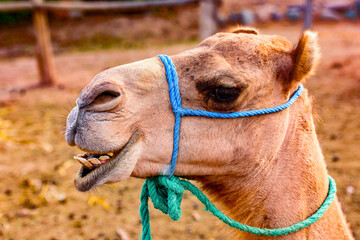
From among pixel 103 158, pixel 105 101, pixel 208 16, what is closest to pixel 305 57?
pixel 105 101

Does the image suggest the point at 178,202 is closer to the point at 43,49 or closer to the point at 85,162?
the point at 85,162

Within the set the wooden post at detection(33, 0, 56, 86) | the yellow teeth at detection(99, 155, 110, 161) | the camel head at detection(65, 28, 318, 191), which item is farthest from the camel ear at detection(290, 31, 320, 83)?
the wooden post at detection(33, 0, 56, 86)

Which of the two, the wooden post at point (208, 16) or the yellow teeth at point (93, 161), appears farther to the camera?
the wooden post at point (208, 16)

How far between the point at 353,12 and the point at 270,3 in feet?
9.06

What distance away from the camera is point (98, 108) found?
177cm

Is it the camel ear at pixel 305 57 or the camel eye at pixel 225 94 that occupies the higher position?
the camel ear at pixel 305 57

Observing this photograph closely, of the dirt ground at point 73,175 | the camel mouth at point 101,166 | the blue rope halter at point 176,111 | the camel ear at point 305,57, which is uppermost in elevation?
the camel ear at point 305,57

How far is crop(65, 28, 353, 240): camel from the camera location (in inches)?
71.0

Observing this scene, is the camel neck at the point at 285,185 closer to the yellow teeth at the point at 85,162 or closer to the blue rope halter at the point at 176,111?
the blue rope halter at the point at 176,111

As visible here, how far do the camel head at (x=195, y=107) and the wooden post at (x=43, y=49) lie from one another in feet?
23.2

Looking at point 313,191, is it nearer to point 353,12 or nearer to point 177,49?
point 177,49

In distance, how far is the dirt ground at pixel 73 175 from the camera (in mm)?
3777

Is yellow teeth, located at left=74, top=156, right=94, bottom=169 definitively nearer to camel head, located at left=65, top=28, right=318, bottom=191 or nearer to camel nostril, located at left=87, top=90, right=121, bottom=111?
camel head, located at left=65, top=28, right=318, bottom=191

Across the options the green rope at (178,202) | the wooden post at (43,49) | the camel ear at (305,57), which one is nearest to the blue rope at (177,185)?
the green rope at (178,202)
